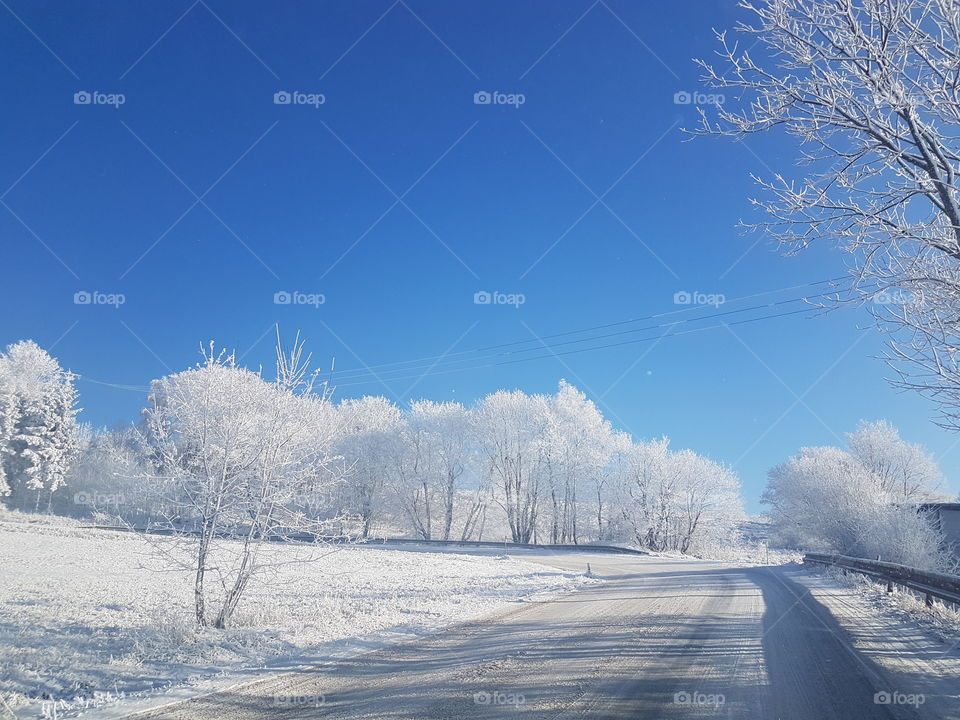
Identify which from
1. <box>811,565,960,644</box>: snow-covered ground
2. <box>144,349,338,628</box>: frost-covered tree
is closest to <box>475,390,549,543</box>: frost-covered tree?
<box>811,565,960,644</box>: snow-covered ground

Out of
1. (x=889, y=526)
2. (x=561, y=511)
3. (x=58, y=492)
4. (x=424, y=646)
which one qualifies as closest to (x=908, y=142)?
(x=424, y=646)

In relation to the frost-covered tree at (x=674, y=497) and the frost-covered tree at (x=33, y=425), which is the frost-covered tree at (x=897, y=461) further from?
the frost-covered tree at (x=33, y=425)

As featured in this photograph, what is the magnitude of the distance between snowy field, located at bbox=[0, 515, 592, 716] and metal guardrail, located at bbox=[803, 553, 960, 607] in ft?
30.6

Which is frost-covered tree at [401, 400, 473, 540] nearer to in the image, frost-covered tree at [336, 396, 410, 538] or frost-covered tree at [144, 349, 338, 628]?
frost-covered tree at [336, 396, 410, 538]

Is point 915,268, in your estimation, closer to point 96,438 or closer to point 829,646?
point 829,646

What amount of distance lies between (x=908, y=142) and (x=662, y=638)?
8.01 m

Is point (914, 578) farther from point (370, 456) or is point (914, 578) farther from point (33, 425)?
point (33, 425)


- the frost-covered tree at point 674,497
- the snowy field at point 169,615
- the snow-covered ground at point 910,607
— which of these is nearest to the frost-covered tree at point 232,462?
the snowy field at point 169,615

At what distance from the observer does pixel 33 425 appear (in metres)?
51.0

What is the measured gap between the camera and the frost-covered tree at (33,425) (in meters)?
46.1

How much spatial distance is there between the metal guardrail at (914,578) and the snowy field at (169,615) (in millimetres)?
9325

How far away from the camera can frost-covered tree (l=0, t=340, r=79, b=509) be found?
151ft

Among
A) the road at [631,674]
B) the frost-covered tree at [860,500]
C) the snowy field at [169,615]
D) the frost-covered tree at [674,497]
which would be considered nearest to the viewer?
the road at [631,674]

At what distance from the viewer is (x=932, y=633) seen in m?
10.2
